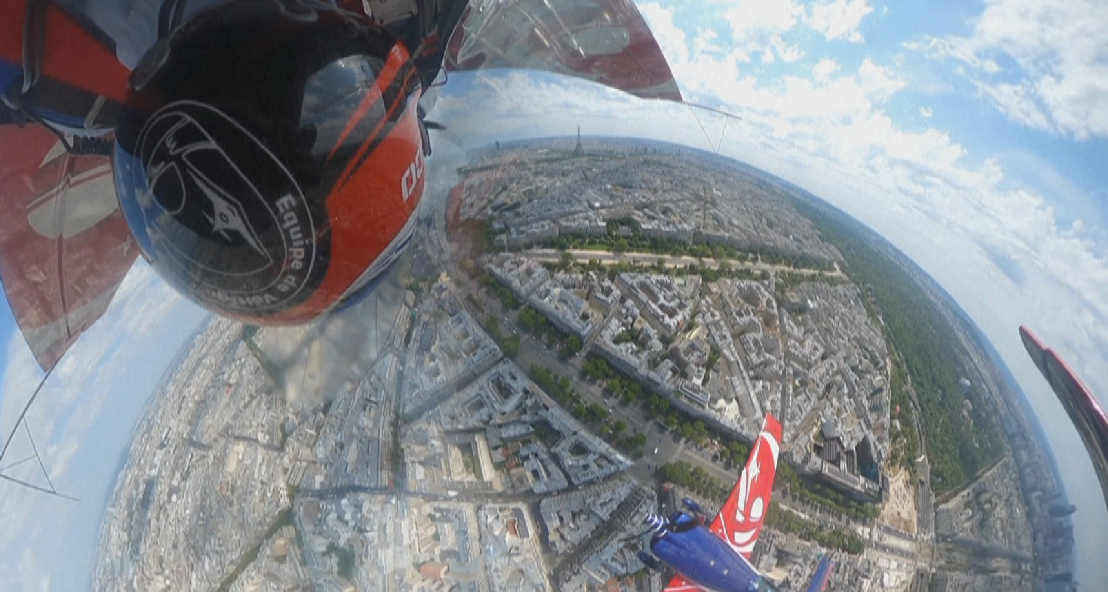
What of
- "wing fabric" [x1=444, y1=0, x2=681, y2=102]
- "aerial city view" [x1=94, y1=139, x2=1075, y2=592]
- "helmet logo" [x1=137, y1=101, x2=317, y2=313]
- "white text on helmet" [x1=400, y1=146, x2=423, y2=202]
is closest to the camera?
"helmet logo" [x1=137, y1=101, x2=317, y2=313]

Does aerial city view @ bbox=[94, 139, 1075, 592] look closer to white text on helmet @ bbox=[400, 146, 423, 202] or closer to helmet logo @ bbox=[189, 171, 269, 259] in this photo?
white text on helmet @ bbox=[400, 146, 423, 202]

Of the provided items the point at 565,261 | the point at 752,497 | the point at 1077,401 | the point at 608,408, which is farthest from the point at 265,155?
Result: the point at 1077,401

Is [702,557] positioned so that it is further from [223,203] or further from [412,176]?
[223,203]

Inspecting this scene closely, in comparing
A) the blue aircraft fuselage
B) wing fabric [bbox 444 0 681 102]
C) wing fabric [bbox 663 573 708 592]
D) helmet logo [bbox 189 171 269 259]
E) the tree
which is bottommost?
wing fabric [bbox 663 573 708 592]

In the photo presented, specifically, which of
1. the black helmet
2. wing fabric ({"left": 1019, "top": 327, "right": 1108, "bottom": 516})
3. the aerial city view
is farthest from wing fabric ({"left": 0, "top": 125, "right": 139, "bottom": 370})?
wing fabric ({"left": 1019, "top": 327, "right": 1108, "bottom": 516})

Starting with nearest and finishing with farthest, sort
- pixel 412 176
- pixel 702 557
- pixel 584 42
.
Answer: pixel 412 176, pixel 702 557, pixel 584 42

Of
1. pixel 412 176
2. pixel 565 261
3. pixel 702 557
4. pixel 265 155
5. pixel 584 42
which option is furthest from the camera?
pixel 584 42

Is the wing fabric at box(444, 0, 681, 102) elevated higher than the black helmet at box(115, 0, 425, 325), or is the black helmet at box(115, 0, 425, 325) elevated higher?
the wing fabric at box(444, 0, 681, 102)

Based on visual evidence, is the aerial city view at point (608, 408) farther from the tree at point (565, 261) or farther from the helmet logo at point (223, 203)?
the helmet logo at point (223, 203)

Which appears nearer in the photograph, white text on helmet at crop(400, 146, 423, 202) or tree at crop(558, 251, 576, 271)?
white text on helmet at crop(400, 146, 423, 202)
